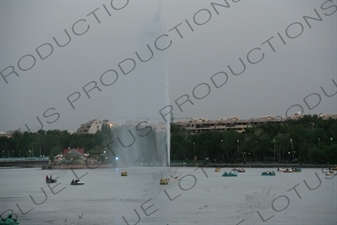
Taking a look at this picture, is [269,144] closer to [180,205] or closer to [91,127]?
[180,205]

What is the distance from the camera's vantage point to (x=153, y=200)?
4444cm

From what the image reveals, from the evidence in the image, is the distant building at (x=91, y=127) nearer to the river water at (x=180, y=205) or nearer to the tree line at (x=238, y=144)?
the tree line at (x=238, y=144)

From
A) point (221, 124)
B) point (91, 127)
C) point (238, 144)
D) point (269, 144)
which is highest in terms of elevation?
point (91, 127)

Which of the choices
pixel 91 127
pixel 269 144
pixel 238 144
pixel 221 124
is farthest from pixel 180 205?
pixel 91 127

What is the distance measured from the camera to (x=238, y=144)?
116 m

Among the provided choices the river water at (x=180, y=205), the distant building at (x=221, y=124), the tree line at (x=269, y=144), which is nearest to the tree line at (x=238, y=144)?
the tree line at (x=269, y=144)

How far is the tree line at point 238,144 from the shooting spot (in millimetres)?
101812

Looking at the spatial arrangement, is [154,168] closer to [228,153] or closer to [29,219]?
[228,153]

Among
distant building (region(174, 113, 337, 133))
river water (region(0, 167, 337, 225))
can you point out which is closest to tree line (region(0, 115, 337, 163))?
distant building (region(174, 113, 337, 133))

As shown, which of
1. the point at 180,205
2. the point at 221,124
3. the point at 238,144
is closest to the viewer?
the point at 180,205

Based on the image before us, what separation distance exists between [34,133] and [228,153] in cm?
5186

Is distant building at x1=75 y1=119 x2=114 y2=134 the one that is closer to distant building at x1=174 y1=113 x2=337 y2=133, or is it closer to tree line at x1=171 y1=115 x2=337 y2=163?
distant building at x1=174 y1=113 x2=337 y2=133

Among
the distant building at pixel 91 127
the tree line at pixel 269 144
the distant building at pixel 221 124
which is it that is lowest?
the distant building at pixel 221 124

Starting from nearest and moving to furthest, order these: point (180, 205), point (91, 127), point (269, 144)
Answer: point (180, 205)
point (269, 144)
point (91, 127)
